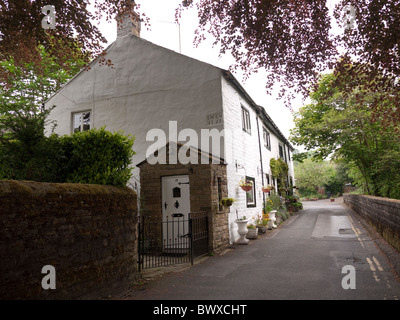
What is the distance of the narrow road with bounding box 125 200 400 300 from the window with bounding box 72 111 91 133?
8627 millimetres

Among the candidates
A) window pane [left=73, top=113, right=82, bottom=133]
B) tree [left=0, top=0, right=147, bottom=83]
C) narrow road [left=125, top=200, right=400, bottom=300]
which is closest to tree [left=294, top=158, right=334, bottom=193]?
narrow road [left=125, top=200, right=400, bottom=300]

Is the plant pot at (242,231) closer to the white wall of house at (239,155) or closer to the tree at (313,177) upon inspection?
the white wall of house at (239,155)

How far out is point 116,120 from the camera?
11.4 meters

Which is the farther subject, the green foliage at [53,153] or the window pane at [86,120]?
the window pane at [86,120]

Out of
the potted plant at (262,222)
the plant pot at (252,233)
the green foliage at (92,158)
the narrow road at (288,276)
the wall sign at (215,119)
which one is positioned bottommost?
the narrow road at (288,276)

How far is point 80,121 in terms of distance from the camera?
12.2 m

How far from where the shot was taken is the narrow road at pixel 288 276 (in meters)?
4.54

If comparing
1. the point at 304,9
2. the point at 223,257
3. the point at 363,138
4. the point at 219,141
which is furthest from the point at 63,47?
the point at 363,138

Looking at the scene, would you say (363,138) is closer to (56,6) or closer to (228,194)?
(228,194)

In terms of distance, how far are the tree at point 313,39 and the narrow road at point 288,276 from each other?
3.27 m

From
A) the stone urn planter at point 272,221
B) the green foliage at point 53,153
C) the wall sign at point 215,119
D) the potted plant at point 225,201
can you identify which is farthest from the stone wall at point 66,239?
the stone urn planter at point 272,221

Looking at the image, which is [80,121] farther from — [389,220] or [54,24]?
[389,220]

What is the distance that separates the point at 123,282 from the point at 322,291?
371 cm

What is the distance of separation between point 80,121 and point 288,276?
→ 437 inches
